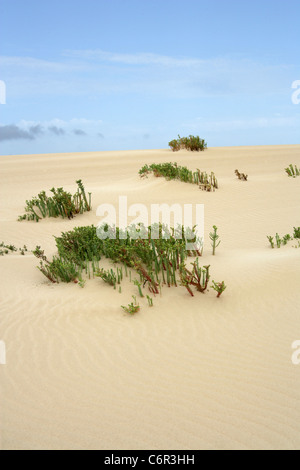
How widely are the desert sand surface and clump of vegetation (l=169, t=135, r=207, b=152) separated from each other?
1923 cm

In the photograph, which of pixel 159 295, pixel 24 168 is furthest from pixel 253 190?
pixel 24 168

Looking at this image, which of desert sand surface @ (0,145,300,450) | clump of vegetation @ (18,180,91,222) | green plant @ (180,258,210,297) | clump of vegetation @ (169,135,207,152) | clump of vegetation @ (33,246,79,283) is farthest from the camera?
clump of vegetation @ (169,135,207,152)

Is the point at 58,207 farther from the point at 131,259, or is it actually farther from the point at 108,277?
the point at 108,277

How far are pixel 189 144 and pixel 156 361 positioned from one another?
75.1ft

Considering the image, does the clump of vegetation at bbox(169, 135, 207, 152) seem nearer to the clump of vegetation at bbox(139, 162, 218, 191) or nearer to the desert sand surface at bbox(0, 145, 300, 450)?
the clump of vegetation at bbox(139, 162, 218, 191)

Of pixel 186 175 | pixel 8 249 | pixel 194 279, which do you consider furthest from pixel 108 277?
pixel 186 175

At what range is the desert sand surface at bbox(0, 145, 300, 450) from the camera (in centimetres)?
271

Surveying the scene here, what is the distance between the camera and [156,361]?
3521mm

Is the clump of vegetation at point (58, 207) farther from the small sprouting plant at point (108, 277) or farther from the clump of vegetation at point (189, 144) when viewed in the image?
the clump of vegetation at point (189, 144)

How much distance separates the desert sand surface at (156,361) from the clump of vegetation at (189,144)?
1923 cm

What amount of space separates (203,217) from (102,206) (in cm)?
302

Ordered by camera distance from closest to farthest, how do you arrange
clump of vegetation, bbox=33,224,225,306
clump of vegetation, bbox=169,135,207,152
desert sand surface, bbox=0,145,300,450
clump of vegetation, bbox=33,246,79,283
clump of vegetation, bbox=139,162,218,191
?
desert sand surface, bbox=0,145,300,450
clump of vegetation, bbox=33,224,225,306
clump of vegetation, bbox=33,246,79,283
clump of vegetation, bbox=139,162,218,191
clump of vegetation, bbox=169,135,207,152

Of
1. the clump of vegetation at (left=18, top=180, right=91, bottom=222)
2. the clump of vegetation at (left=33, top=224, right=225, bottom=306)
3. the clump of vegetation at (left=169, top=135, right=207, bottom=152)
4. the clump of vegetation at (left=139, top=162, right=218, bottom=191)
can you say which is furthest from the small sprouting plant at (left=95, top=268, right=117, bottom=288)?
the clump of vegetation at (left=169, top=135, right=207, bottom=152)

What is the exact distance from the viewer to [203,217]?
392 inches
